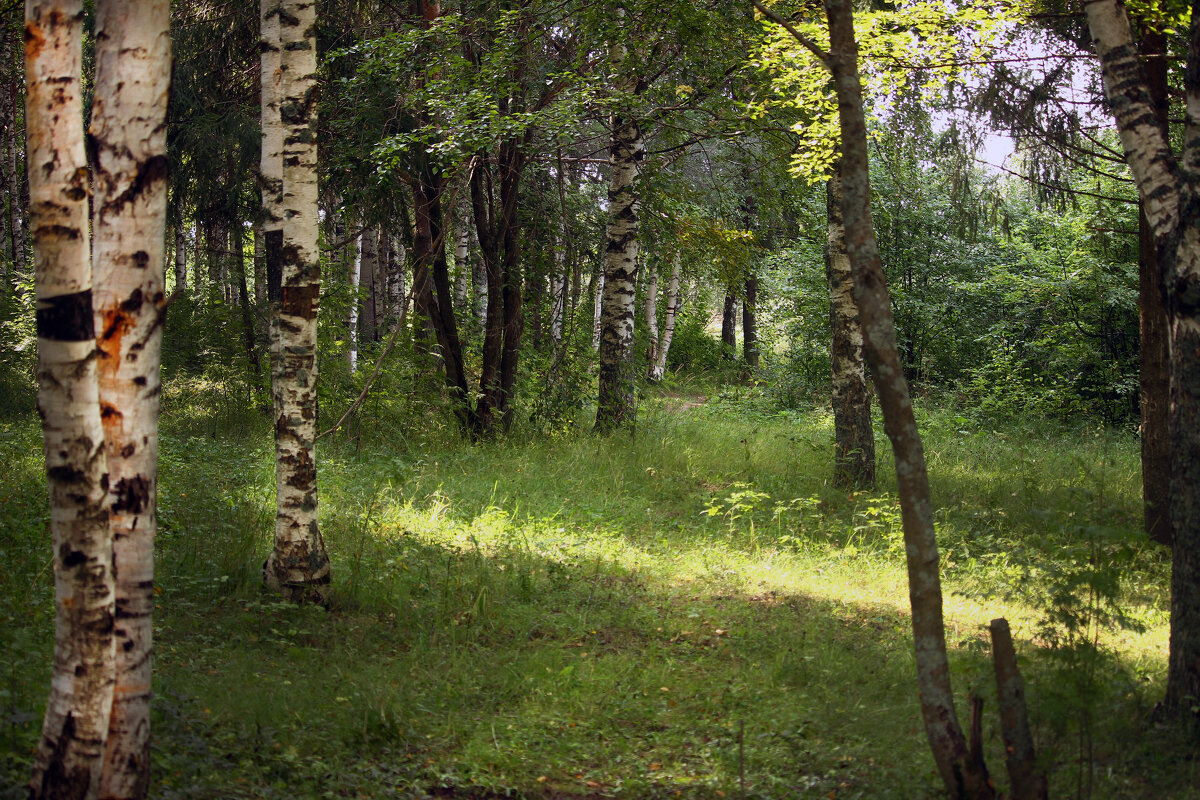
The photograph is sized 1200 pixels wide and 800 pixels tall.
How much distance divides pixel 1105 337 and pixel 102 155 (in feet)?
56.0

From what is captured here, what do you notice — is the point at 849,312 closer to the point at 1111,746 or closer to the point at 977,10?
the point at 977,10

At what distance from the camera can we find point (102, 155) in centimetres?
287

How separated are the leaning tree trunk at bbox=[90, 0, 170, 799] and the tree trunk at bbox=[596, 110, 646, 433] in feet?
29.1

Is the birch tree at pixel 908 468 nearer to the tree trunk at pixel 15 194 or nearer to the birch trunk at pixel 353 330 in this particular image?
the birch trunk at pixel 353 330

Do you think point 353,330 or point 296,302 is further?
point 353,330

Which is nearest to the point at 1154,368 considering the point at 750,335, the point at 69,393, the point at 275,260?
the point at 275,260

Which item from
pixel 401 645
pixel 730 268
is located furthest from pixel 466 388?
pixel 401 645

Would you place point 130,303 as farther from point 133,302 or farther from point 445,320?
point 445,320

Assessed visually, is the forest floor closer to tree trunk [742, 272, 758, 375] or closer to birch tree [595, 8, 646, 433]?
birch tree [595, 8, 646, 433]

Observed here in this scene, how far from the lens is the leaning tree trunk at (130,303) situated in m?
2.87

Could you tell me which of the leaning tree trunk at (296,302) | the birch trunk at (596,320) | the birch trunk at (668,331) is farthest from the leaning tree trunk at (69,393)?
the birch trunk at (668,331)

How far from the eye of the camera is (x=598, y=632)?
5816 millimetres

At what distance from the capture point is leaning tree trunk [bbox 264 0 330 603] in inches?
223

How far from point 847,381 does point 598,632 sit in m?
5.27
